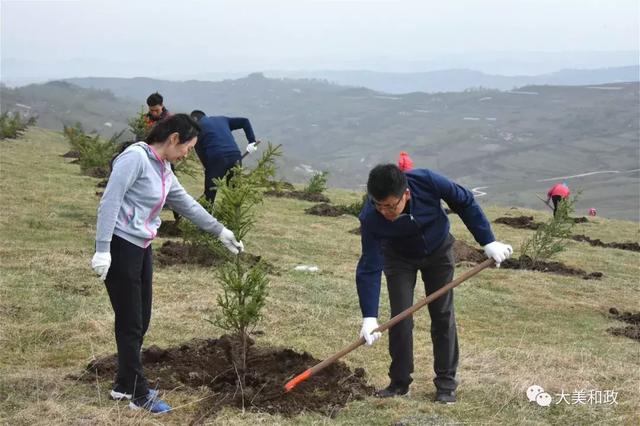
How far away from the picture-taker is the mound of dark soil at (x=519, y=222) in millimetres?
17984

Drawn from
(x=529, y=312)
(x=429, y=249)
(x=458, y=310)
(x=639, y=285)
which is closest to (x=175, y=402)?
(x=429, y=249)

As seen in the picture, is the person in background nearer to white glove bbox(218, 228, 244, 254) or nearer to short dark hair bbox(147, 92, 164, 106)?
short dark hair bbox(147, 92, 164, 106)

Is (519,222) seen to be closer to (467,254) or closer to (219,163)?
(467,254)

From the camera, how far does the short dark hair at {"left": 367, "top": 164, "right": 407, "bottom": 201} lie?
4.36 m

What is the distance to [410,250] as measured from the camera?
5.07m

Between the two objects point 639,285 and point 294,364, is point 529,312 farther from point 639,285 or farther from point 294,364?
point 294,364

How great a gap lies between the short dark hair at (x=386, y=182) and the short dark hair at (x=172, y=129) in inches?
48.7

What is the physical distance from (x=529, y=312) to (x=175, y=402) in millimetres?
5941

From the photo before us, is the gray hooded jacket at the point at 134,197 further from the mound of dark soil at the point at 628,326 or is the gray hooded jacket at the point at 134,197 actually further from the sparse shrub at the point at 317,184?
the sparse shrub at the point at 317,184

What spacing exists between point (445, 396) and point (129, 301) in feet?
8.21

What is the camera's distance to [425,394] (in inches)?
218

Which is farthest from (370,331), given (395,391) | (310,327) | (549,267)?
(549,267)

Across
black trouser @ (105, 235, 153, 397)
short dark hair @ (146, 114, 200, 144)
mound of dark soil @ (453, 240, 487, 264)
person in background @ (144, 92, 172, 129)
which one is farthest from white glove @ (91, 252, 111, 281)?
mound of dark soil @ (453, 240, 487, 264)

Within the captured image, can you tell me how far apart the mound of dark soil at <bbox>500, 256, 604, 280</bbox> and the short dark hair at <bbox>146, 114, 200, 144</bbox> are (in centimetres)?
903
